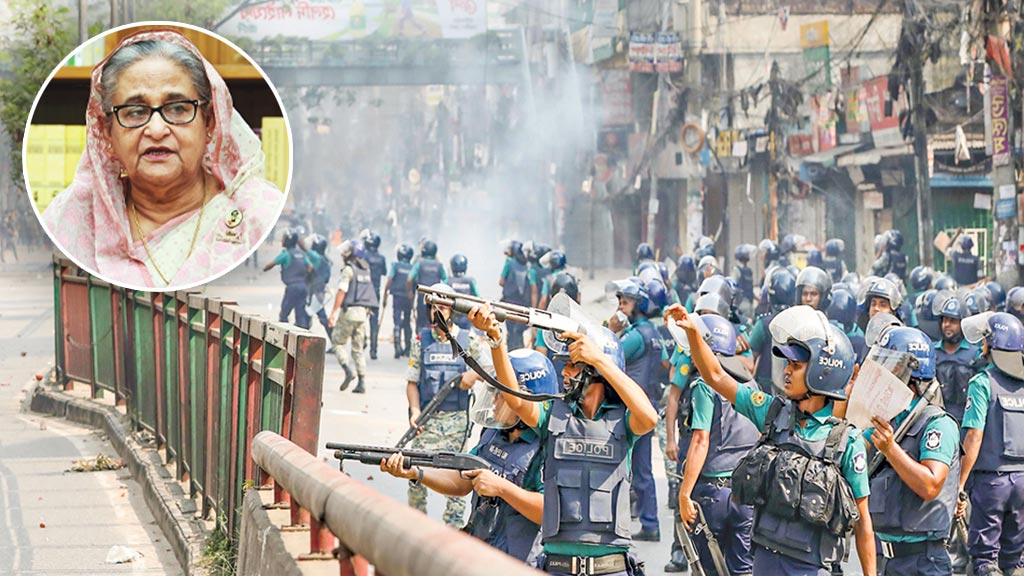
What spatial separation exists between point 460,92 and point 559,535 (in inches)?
3279

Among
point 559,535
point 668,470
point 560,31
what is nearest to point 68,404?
point 668,470

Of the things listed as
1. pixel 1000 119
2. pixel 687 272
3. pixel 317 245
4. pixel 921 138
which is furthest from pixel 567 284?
pixel 921 138

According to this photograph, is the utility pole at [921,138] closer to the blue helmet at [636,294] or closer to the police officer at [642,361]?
the police officer at [642,361]

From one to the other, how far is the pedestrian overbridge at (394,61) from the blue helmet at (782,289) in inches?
1812

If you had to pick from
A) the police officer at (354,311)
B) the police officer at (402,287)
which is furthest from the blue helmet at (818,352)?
the police officer at (402,287)

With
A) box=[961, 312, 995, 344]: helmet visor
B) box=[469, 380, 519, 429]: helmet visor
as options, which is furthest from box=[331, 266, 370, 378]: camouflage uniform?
box=[469, 380, 519, 429]: helmet visor

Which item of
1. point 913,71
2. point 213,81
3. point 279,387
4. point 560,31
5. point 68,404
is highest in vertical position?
point 560,31

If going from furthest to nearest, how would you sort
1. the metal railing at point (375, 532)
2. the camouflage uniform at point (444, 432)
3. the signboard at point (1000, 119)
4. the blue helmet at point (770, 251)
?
the blue helmet at point (770, 251) < the signboard at point (1000, 119) < the camouflage uniform at point (444, 432) < the metal railing at point (375, 532)

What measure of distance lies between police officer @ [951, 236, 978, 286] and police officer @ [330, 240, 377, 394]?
902cm

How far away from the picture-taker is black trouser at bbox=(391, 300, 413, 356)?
74.5 feet

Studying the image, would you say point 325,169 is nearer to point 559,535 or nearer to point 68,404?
point 68,404

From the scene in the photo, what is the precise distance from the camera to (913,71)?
92.9ft

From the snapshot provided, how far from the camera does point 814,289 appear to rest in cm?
1404

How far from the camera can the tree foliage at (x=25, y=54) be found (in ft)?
63.1
